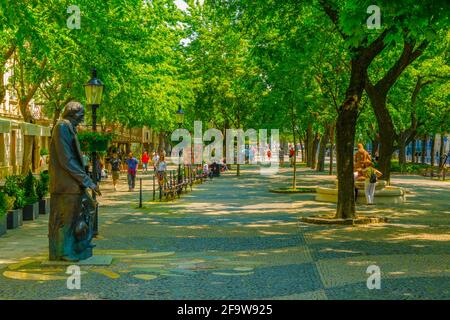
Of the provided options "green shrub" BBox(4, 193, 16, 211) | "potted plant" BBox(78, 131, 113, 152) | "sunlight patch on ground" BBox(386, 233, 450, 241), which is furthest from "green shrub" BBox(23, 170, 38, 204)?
"sunlight patch on ground" BBox(386, 233, 450, 241)

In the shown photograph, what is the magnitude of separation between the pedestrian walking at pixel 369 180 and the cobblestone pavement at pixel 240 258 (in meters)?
2.12

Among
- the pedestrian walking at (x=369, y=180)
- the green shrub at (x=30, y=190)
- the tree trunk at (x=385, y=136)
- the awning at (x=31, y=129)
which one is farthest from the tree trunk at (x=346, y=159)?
the awning at (x=31, y=129)

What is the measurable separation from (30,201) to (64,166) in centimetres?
833

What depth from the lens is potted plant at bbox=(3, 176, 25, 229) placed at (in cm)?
1578

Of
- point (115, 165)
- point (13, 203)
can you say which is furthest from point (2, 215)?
point (115, 165)

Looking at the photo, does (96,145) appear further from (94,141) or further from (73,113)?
(73,113)

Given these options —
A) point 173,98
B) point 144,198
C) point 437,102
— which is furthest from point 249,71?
point 144,198

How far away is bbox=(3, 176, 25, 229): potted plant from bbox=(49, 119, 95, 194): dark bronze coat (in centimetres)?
541

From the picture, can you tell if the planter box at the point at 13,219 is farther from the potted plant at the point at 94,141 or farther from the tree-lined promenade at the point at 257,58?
the tree-lined promenade at the point at 257,58

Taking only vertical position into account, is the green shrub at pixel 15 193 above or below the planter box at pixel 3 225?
above

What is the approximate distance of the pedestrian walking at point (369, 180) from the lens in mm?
21767
